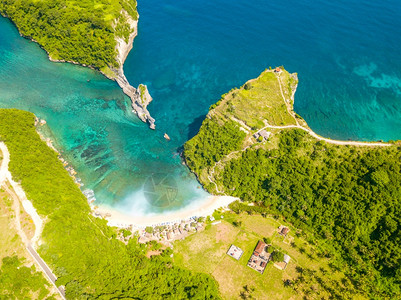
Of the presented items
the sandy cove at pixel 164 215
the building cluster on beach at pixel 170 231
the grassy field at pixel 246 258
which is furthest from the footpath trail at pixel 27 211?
the grassy field at pixel 246 258

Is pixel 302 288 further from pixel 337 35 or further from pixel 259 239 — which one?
pixel 337 35

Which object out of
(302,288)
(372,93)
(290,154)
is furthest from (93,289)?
(372,93)

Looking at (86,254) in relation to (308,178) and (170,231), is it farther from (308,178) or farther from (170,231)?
(308,178)

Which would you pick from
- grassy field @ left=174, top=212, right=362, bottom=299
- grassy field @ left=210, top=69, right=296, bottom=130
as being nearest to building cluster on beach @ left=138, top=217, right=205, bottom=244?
grassy field @ left=174, top=212, right=362, bottom=299

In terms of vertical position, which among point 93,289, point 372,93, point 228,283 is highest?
point 372,93

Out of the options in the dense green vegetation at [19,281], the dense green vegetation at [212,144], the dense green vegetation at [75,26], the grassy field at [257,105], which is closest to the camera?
the dense green vegetation at [19,281]

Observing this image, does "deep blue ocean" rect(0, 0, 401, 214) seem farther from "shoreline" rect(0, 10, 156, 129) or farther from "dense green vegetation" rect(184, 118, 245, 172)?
"dense green vegetation" rect(184, 118, 245, 172)

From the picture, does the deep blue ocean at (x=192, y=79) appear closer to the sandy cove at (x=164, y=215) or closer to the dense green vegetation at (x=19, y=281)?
the sandy cove at (x=164, y=215)
